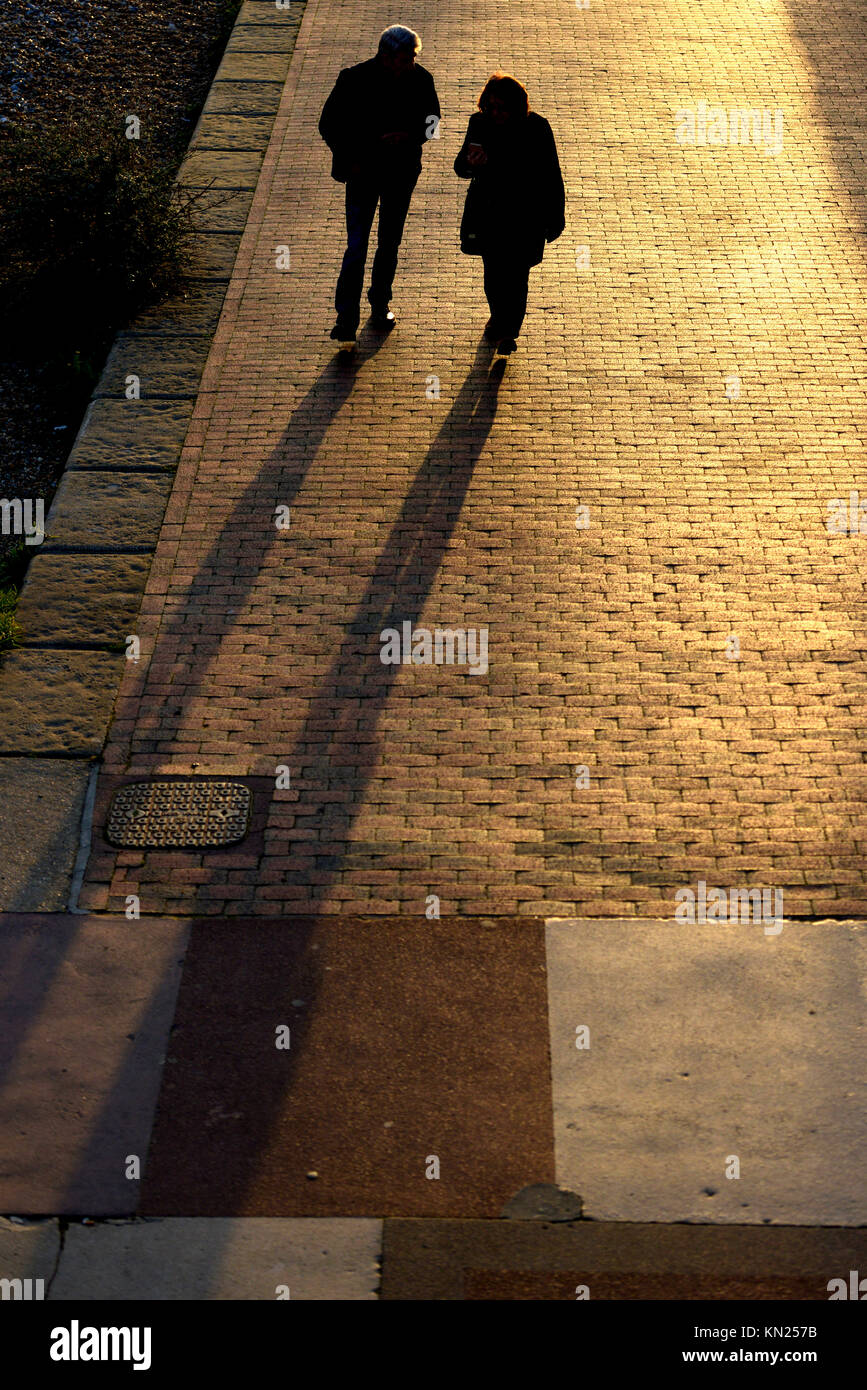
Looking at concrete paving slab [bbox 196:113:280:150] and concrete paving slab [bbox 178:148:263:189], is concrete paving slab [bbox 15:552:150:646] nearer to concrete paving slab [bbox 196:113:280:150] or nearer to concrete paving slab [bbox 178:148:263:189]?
concrete paving slab [bbox 178:148:263:189]

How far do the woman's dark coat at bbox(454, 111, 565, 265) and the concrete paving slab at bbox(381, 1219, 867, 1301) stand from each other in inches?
226

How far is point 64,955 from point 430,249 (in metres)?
6.53

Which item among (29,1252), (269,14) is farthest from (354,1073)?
(269,14)

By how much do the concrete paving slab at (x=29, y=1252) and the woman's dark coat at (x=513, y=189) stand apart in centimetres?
598

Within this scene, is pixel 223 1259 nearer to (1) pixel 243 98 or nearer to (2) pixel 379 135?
(2) pixel 379 135

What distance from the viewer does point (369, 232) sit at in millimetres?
8477

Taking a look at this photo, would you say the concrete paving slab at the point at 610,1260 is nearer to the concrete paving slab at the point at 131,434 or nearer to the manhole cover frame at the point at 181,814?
the manhole cover frame at the point at 181,814

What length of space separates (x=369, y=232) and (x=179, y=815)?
4442 millimetres

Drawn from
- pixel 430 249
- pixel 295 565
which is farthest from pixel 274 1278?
pixel 430 249

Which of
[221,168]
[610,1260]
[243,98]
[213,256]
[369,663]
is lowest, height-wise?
[610,1260]

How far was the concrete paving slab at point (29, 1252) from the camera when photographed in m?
4.26

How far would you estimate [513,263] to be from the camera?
816 centimetres

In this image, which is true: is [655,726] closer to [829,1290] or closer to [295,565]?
[295,565]

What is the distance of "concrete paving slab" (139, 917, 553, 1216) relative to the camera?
4.52 meters
